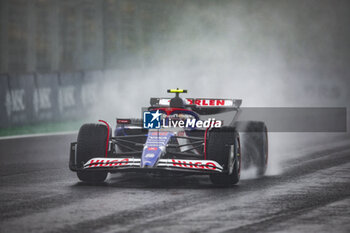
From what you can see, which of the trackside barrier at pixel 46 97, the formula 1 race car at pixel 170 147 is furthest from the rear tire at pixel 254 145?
the trackside barrier at pixel 46 97

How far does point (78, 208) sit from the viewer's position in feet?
29.4

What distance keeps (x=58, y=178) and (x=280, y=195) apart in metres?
3.55

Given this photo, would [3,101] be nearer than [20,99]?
Yes

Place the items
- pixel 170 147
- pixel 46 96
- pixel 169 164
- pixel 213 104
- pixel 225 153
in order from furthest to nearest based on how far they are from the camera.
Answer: pixel 46 96 → pixel 213 104 → pixel 170 147 → pixel 225 153 → pixel 169 164

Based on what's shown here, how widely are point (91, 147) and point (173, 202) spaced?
2207 mm

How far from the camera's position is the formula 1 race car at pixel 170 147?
1051 centimetres

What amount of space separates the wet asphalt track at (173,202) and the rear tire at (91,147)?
0.19 metres

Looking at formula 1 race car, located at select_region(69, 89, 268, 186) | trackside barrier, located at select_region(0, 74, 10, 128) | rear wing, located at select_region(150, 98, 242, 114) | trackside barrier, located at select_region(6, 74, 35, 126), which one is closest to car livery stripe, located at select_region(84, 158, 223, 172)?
formula 1 race car, located at select_region(69, 89, 268, 186)

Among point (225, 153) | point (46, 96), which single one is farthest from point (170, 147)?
point (46, 96)

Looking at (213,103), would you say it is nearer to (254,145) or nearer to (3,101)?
(254,145)

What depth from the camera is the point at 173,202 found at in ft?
30.7

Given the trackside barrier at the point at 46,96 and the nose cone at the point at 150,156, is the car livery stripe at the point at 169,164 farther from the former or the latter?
the trackside barrier at the point at 46,96

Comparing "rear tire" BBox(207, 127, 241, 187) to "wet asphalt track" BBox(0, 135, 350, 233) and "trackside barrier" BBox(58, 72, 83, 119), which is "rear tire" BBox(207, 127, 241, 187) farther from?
"trackside barrier" BBox(58, 72, 83, 119)

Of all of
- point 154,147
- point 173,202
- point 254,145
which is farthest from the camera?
point 254,145
